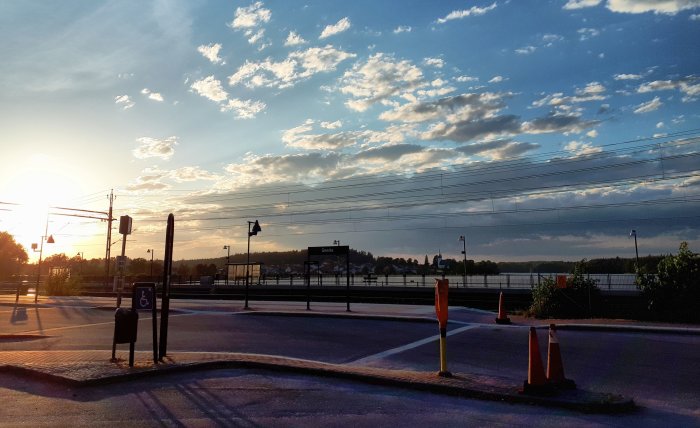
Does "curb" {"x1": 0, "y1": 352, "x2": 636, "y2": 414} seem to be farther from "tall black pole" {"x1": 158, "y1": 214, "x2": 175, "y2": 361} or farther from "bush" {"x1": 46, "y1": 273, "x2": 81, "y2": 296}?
"bush" {"x1": 46, "y1": 273, "x2": 81, "y2": 296}

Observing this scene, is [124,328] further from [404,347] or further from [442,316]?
[404,347]

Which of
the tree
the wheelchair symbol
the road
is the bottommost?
the road

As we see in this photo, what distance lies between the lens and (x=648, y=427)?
5723mm

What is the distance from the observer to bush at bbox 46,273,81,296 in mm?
42688

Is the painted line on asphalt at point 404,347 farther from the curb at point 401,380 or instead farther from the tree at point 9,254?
the tree at point 9,254

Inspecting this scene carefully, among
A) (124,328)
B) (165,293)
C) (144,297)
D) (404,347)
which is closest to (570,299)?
(404,347)

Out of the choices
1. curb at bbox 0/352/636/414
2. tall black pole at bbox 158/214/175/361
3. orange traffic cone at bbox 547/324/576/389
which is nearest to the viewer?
curb at bbox 0/352/636/414

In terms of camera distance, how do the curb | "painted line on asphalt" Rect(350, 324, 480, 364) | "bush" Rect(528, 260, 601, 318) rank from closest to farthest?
the curb, "painted line on asphalt" Rect(350, 324, 480, 364), "bush" Rect(528, 260, 601, 318)

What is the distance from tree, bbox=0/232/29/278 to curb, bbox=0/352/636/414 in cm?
11903

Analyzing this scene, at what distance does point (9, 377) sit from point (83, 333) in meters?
7.07

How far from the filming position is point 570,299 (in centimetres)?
1994

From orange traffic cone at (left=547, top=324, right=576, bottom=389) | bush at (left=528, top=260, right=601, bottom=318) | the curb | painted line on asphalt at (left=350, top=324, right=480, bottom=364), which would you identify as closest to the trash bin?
the curb

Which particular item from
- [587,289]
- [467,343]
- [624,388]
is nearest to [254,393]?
[624,388]

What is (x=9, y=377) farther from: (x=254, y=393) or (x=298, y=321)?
(x=298, y=321)
